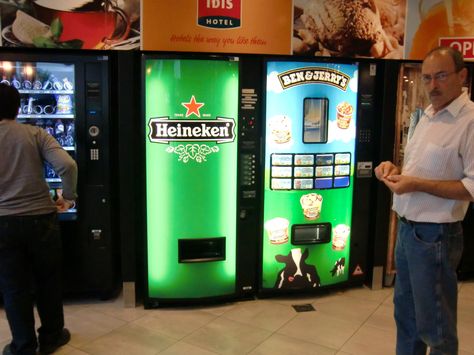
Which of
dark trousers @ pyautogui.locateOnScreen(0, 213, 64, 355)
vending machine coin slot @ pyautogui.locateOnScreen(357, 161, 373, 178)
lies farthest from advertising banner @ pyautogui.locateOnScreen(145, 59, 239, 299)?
vending machine coin slot @ pyautogui.locateOnScreen(357, 161, 373, 178)

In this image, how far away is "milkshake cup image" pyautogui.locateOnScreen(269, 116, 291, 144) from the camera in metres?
3.17

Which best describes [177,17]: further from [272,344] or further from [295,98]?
[272,344]

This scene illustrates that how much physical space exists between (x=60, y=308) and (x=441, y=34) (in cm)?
377

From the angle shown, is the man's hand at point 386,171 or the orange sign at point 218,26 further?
the orange sign at point 218,26

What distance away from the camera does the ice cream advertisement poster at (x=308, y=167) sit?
Answer: 10.4ft

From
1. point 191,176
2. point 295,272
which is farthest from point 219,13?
point 295,272

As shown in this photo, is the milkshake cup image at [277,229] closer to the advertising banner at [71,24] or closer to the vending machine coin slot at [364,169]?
the vending machine coin slot at [364,169]

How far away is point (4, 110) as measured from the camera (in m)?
2.37

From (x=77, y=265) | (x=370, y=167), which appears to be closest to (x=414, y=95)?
(x=370, y=167)

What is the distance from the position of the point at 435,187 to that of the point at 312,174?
4.76ft

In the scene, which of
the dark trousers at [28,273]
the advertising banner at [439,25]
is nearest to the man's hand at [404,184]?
the dark trousers at [28,273]

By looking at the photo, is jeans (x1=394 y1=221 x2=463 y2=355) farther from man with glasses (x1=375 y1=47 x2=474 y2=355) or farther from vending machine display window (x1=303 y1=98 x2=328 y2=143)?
vending machine display window (x1=303 y1=98 x2=328 y2=143)

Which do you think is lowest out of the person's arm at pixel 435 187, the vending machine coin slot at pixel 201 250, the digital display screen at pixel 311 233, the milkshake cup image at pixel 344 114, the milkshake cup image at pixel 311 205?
the vending machine coin slot at pixel 201 250

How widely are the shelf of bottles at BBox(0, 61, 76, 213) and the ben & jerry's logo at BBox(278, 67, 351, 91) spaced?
1478 mm
